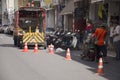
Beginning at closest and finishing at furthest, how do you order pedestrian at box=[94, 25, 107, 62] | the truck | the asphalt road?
1. the asphalt road
2. pedestrian at box=[94, 25, 107, 62]
3. the truck

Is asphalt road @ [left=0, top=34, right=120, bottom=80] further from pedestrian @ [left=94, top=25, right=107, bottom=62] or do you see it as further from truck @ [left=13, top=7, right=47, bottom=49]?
truck @ [left=13, top=7, right=47, bottom=49]

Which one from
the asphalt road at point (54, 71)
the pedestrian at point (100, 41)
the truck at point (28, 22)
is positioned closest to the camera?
the asphalt road at point (54, 71)

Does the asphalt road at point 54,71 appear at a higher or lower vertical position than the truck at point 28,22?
lower

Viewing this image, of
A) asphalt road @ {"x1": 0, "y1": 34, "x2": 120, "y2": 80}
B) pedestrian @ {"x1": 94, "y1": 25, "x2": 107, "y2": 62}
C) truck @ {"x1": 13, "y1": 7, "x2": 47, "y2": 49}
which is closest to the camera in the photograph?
asphalt road @ {"x1": 0, "y1": 34, "x2": 120, "y2": 80}

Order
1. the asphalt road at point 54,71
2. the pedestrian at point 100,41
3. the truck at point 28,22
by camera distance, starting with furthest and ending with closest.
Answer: the truck at point 28,22 < the pedestrian at point 100,41 < the asphalt road at point 54,71

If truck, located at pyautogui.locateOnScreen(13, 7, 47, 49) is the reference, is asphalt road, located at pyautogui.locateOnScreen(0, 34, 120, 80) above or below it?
below

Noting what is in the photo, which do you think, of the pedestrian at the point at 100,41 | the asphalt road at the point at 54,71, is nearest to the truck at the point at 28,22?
the pedestrian at the point at 100,41

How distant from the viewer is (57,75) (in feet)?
47.4

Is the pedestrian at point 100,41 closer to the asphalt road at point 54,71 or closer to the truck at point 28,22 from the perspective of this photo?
the asphalt road at point 54,71

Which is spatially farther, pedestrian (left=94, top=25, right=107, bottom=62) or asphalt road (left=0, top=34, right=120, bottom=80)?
pedestrian (left=94, top=25, right=107, bottom=62)

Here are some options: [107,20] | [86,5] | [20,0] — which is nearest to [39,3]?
[20,0]

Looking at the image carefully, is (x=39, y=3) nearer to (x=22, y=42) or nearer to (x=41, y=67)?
(x=22, y=42)

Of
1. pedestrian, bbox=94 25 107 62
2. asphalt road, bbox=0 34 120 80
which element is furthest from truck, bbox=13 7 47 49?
asphalt road, bbox=0 34 120 80

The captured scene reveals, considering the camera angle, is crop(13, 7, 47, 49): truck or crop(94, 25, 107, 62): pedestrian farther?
crop(13, 7, 47, 49): truck
